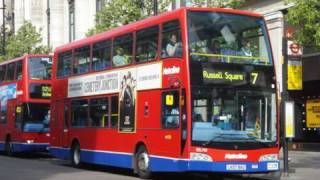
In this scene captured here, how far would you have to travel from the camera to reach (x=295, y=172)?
62.6ft

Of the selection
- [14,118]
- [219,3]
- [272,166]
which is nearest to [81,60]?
[219,3]

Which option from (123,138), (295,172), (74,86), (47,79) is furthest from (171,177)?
(47,79)

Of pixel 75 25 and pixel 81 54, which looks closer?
pixel 81 54

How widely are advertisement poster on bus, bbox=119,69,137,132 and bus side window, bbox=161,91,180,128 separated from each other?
1.80 metres

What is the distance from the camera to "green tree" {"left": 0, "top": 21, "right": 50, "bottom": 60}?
4922cm

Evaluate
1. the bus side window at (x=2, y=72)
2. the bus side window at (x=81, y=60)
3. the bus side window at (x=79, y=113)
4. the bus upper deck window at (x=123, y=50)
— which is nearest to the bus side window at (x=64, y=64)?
the bus side window at (x=81, y=60)

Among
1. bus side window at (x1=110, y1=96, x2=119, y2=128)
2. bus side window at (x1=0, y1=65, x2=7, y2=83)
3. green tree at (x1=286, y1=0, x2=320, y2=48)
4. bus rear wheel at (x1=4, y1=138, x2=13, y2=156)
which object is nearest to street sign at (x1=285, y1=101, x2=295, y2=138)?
green tree at (x1=286, y1=0, x2=320, y2=48)

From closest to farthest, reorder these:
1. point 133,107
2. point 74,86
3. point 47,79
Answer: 1. point 133,107
2. point 74,86
3. point 47,79

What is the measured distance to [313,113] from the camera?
2762cm

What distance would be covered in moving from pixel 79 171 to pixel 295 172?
6.55 metres

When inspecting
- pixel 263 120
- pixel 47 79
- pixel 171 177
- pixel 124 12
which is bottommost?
pixel 171 177

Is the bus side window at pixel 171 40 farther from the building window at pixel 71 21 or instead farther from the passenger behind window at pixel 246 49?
the building window at pixel 71 21

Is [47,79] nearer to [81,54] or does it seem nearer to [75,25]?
[81,54]

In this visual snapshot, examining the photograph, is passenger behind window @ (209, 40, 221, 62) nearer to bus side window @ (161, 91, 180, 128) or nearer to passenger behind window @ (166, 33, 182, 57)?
passenger behind window @ (166, 33, 182, 57)
